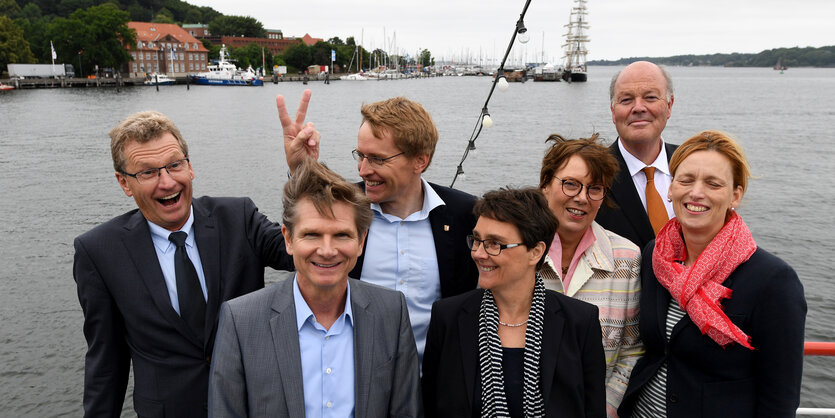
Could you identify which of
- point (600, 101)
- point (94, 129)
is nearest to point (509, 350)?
point (94, 129)

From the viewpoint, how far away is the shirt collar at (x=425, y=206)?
129 inches

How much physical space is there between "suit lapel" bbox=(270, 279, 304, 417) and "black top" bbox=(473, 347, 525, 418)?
82 centimetres

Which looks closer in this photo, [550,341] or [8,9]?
[550,341]

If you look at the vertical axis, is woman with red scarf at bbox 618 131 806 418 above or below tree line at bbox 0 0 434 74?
below

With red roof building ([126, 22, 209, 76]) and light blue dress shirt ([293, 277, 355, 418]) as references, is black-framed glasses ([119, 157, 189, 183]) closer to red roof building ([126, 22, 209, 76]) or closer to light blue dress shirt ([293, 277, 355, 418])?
light blue dress shirt ([293, 277, 355, 418])

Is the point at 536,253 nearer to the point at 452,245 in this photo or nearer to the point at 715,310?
the point at 452,245

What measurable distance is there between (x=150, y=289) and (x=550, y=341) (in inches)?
78.6

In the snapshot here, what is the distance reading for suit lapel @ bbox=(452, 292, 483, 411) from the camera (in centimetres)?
268

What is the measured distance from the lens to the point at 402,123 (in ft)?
10.2

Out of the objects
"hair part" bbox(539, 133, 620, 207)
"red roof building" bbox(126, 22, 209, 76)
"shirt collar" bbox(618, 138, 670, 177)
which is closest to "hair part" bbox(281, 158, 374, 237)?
"hair part" bbox(539, 133, 620, 207)

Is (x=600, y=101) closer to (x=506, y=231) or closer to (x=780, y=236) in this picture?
(x=780, y=236)

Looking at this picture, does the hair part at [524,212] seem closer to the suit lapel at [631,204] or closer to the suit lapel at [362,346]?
the suit lapel at [362,346]

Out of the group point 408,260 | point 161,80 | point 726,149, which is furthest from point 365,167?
point 161,80

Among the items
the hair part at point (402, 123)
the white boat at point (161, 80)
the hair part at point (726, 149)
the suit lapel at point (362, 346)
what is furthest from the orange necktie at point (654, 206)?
the white boat at point (161, 80)
